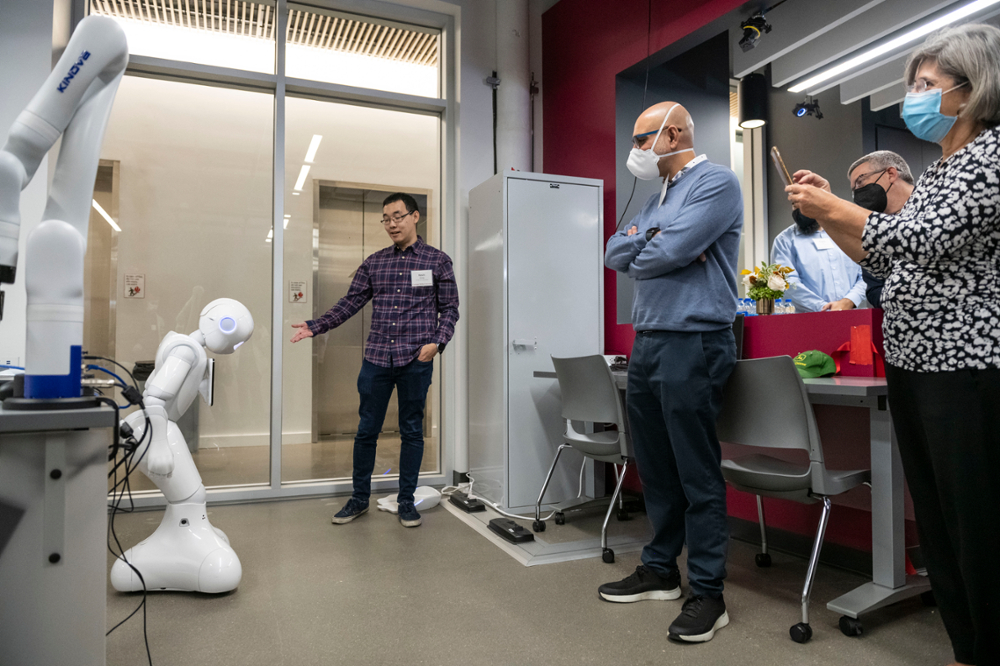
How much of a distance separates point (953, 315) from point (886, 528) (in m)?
0.97

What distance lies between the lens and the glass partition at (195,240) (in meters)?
3.67

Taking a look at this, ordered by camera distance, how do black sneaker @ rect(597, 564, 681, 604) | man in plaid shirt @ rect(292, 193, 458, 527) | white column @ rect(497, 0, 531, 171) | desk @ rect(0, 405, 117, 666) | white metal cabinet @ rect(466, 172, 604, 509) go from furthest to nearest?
white column @ rect(497, 0, 531, 171) < white metal cabinet @ rect(466, 172, 604, 509) < man in plaid shirt @ rect(292, 193, 458, 527) < black sneaker @ rect(597, 564, 681, 604) < desk @ rect(0, 405, 117, 666)

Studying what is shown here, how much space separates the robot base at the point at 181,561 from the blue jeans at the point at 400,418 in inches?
40.8

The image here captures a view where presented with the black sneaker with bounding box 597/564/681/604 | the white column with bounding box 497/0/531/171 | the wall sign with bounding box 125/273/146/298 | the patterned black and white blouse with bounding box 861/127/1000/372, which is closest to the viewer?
the patterned black and white blouse with bounding box 861/127/1000/372

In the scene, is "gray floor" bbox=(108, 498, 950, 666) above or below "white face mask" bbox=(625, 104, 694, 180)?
below

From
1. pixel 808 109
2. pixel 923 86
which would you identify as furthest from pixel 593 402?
pixel 808 109

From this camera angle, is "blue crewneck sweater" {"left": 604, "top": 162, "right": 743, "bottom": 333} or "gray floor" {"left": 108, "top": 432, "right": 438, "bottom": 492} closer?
"blue crewneck sweater" {"left": 604, "top": 162, "right": 743, "bottom": 333}

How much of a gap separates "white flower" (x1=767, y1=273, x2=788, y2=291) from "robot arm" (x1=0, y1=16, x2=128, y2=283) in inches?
99.1

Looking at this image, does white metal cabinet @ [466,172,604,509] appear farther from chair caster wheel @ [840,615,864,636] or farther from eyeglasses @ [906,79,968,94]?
eyeglasses @ [906,79,968,94]

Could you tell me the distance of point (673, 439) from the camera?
2.03m

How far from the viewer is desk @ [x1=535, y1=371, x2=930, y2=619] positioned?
195 cm

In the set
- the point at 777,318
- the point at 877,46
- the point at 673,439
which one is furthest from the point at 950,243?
the point at 877,46

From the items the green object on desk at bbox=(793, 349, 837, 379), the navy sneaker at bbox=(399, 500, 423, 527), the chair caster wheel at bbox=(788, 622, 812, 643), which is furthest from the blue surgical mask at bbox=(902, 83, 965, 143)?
the navy sneaker at bbox=(399, 500, 423, 527)

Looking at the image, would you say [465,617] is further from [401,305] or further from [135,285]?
[135,285]
